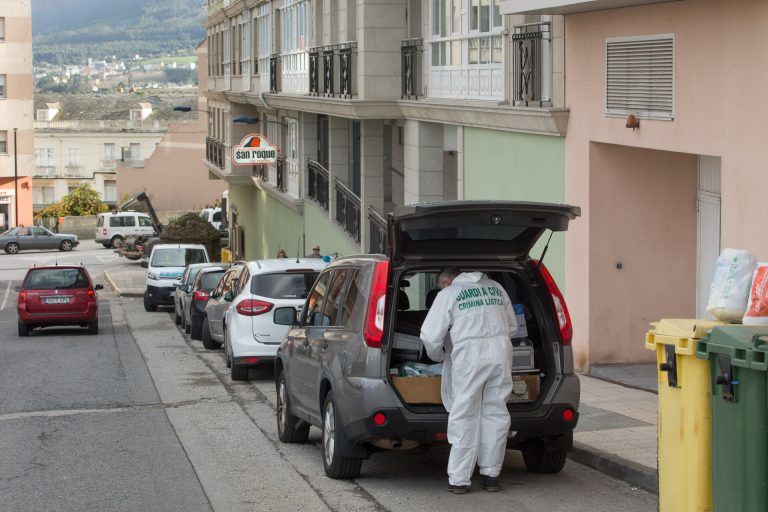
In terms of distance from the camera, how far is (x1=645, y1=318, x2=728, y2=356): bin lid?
758cm

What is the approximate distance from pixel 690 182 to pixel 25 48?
63872mm

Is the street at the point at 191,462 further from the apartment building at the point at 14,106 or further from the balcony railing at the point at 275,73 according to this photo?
the apartment building at the point at 14,106

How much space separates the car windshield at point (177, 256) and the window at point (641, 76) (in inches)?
852

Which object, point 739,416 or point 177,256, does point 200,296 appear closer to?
point 177,256

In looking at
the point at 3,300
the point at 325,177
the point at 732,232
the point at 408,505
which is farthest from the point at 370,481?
the point at 3,300

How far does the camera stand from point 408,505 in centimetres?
907

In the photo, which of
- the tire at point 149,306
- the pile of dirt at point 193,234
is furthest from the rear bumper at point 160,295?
the pile of dirt at point 193,234

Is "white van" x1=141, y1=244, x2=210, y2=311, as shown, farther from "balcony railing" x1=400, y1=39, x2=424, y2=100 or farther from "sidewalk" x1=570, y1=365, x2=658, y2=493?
"sidewalk" x1=570, y1=365, x2=658, y2=493

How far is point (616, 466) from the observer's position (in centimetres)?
991

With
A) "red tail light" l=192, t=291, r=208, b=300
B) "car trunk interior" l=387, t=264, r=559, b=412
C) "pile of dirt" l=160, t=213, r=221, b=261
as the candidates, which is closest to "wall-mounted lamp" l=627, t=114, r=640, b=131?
"car trunk interior" l=387, t=264, r=559, b=412

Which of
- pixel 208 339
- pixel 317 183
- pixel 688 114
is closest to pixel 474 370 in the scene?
pixel 688 114

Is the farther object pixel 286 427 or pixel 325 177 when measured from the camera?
pixel 325 177

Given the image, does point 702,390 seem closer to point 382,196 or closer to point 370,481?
point 370,481

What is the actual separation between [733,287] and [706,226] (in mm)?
7702
